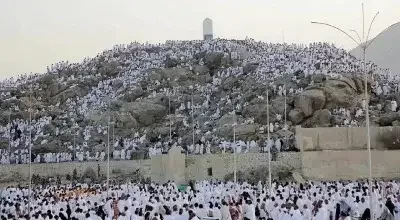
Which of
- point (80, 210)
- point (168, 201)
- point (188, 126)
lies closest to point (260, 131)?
point (188, 126)

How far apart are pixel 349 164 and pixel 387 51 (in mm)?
91542

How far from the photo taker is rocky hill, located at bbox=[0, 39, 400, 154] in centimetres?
4278

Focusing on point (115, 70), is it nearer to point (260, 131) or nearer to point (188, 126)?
point (188, 126)

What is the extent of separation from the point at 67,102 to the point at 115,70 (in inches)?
381

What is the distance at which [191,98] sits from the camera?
5381cm

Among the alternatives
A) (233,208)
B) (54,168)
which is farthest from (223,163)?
(233,208)

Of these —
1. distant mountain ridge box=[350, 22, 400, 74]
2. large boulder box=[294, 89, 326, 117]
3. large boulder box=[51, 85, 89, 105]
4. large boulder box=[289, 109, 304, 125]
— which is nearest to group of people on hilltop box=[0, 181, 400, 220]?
large boulder box=[289, 109, 304, 125]

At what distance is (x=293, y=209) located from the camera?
53.9ft

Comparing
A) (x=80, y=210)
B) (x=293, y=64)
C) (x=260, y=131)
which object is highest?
(x=293, y=64)

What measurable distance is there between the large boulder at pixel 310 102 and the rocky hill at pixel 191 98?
0.21 feet

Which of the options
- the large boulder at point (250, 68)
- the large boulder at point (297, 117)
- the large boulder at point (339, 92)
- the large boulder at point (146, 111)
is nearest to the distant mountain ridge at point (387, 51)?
the large boulder at point (250, 68)

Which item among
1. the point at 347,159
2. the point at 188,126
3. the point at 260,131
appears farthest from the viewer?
the point at 188,126

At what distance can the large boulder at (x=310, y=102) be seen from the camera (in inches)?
A: 1667

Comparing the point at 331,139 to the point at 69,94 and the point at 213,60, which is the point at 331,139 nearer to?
the point at 213,60
